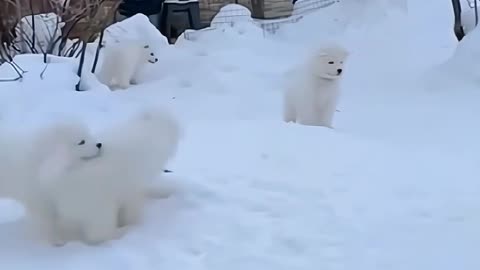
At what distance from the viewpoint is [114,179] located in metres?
2.60

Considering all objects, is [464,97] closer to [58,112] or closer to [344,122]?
[344,122]

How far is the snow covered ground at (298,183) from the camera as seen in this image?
2545 millimetres

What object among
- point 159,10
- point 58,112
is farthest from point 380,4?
point 58,112

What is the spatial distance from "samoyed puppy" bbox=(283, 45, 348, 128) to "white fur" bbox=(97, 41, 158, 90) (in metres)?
2.86

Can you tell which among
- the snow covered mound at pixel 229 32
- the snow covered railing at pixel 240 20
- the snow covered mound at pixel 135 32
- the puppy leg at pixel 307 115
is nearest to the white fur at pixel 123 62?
the snow covered mound at pixel 135 32

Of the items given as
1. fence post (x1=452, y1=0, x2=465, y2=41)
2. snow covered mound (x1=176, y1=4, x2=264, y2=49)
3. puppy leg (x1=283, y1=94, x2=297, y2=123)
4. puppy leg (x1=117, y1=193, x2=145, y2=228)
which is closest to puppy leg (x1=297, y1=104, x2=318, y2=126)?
puppy leg (x1=283, y1=94, x2=297, y2=123)

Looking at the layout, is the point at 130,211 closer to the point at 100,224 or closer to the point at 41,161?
the point at 100,224

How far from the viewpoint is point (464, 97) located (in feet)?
20.6

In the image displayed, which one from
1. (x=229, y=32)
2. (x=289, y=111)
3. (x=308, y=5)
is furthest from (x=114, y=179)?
(x=308, y=5)

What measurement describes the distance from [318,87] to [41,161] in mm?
2976

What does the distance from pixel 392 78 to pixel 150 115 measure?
17.3 feet

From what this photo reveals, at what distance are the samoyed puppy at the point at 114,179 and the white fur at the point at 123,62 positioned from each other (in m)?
5.09

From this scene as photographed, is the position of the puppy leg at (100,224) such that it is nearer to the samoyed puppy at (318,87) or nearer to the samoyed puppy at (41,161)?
the samoyed puppy at (41,161)

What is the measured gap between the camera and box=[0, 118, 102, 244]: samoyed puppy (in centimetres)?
254
